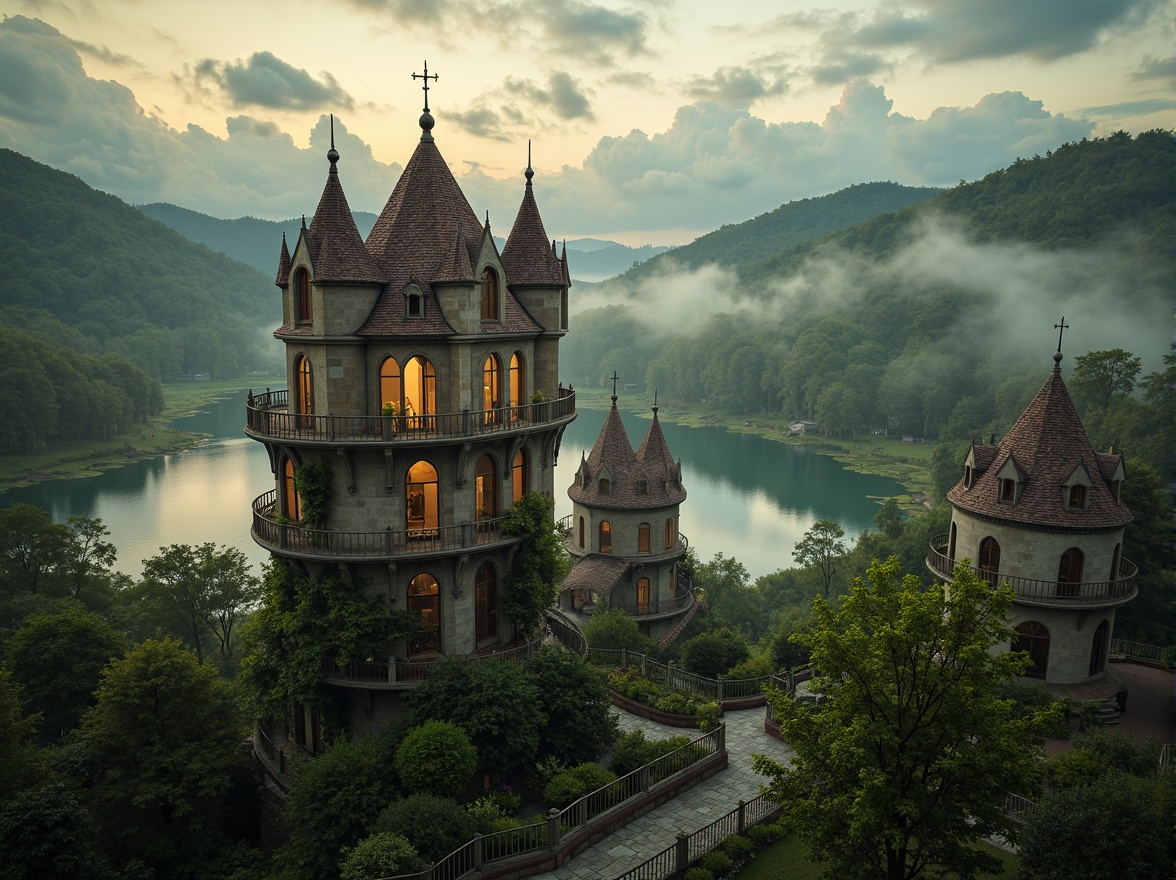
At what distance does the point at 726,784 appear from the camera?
25078 mm

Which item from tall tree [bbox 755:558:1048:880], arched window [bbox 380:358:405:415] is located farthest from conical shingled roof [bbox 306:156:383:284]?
tall tree [bbox 755:558:1048:880]

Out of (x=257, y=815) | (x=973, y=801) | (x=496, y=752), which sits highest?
(x=973, y=801)

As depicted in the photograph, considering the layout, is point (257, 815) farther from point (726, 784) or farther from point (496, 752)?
point (726, 784)

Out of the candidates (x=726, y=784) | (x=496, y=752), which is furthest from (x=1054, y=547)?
(x=496, y=752)

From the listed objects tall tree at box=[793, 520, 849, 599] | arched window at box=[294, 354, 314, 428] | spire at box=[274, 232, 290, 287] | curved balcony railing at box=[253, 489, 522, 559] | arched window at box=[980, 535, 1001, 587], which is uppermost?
spire at box=[274, 232, 290, 287]

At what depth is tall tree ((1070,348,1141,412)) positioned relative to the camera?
6244 centimetres

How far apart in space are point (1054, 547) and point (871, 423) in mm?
104283

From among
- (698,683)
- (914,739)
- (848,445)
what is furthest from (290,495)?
(848,445)

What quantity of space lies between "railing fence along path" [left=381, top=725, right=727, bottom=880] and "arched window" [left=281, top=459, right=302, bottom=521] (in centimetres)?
1257

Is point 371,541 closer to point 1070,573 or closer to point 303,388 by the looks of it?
point 303,388

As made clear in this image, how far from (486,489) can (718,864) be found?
13.1m

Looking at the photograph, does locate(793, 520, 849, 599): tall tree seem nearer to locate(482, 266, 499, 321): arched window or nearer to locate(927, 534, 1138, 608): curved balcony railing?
locate(927, 534, 1138, 608): curved balcony railing

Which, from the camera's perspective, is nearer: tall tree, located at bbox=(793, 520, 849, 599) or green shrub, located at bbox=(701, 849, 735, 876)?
green shrub, located at bbox=(701, 849, 735, 876)

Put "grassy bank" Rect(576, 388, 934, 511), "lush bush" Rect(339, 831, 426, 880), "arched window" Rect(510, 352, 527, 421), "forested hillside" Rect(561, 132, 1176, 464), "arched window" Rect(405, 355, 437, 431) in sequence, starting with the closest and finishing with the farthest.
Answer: "lush bush" Rect(339, 831, 426, 880) → "arched window" Rect(405, 355, 437, 431) → "arched window" Rect(510, 352, 527, 421) → "grassy bank" Rect(576, 388, 934, 511) → "forested hillside" Rect(561, 132, 1176, 464)
